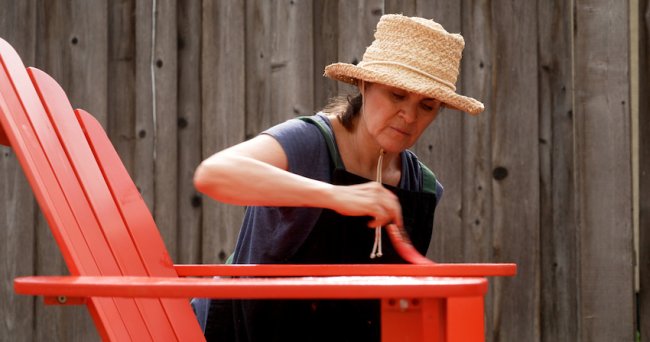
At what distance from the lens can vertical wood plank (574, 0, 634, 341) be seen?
11.3 feet

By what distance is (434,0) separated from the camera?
3691mm

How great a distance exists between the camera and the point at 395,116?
254 centimetres

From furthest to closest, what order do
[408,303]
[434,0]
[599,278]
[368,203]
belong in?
[434,0] → [599,278] → [368,203] → [408,303]

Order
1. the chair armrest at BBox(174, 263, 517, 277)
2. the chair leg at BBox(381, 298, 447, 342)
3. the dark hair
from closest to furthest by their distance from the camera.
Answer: the chair leg at BBox(381, 298, 447, 342) < the chair armrest at BBox(174, 263, 517, 277) < the dark hair

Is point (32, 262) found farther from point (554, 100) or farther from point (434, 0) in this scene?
point (554, 100)

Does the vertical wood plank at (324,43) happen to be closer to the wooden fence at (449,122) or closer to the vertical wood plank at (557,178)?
the wooden fence at (449,122)

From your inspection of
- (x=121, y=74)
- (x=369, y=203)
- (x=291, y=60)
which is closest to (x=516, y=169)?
(x=291, y=60)

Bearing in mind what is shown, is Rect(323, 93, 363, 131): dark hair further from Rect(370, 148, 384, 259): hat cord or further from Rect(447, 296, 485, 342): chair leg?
Rect(447, 296, 485, 342): chair leg

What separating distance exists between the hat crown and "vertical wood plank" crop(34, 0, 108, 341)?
5.29 feet

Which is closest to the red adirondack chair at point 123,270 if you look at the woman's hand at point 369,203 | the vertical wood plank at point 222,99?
the woman's hand at point 369,203

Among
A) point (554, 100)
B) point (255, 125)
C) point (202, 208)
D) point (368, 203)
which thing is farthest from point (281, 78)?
point (368, 203)

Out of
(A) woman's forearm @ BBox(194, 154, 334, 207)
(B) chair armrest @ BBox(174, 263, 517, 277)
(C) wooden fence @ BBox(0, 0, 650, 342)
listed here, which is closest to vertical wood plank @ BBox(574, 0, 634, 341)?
(C) wooden fence @ BBox(0, 0, 650, 342)

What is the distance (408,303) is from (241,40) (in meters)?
2.18

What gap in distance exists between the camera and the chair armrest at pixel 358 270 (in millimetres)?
2326
